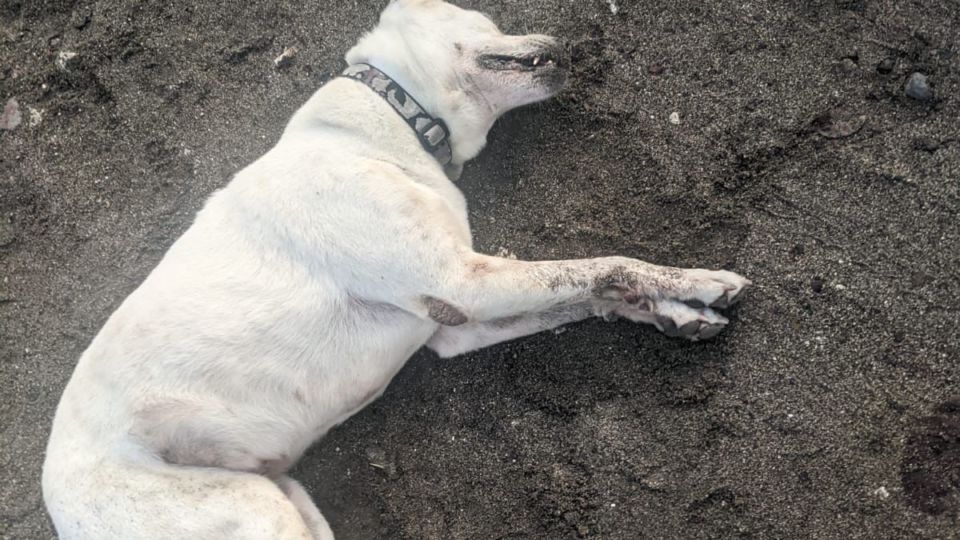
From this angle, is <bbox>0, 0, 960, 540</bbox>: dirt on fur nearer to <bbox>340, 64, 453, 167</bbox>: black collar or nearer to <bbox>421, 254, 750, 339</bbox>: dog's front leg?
<bbox>421, 254, 750, 339</bbox>: dog's front leg

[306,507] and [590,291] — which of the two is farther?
[306,507]

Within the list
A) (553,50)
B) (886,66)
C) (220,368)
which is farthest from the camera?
(553,50)

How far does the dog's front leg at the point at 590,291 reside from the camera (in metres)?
3.38

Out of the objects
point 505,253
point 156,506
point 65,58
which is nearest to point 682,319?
point 505,253

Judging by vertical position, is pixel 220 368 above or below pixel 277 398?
above

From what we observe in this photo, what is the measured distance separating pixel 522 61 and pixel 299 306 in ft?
5.56

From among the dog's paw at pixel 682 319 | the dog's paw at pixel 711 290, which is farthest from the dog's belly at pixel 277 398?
the dog's paw at pixel 711 290

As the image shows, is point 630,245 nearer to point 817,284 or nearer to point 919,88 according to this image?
point 817,284

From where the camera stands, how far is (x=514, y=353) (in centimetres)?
396

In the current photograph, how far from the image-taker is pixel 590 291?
3498 millimetres

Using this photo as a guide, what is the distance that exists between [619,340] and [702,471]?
0.76m

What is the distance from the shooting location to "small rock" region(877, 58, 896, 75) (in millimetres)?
3654

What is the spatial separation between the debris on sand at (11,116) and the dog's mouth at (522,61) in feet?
10.9

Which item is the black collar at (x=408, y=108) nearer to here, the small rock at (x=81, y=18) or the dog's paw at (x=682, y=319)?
the dog's paw at (x=682, y=319)
